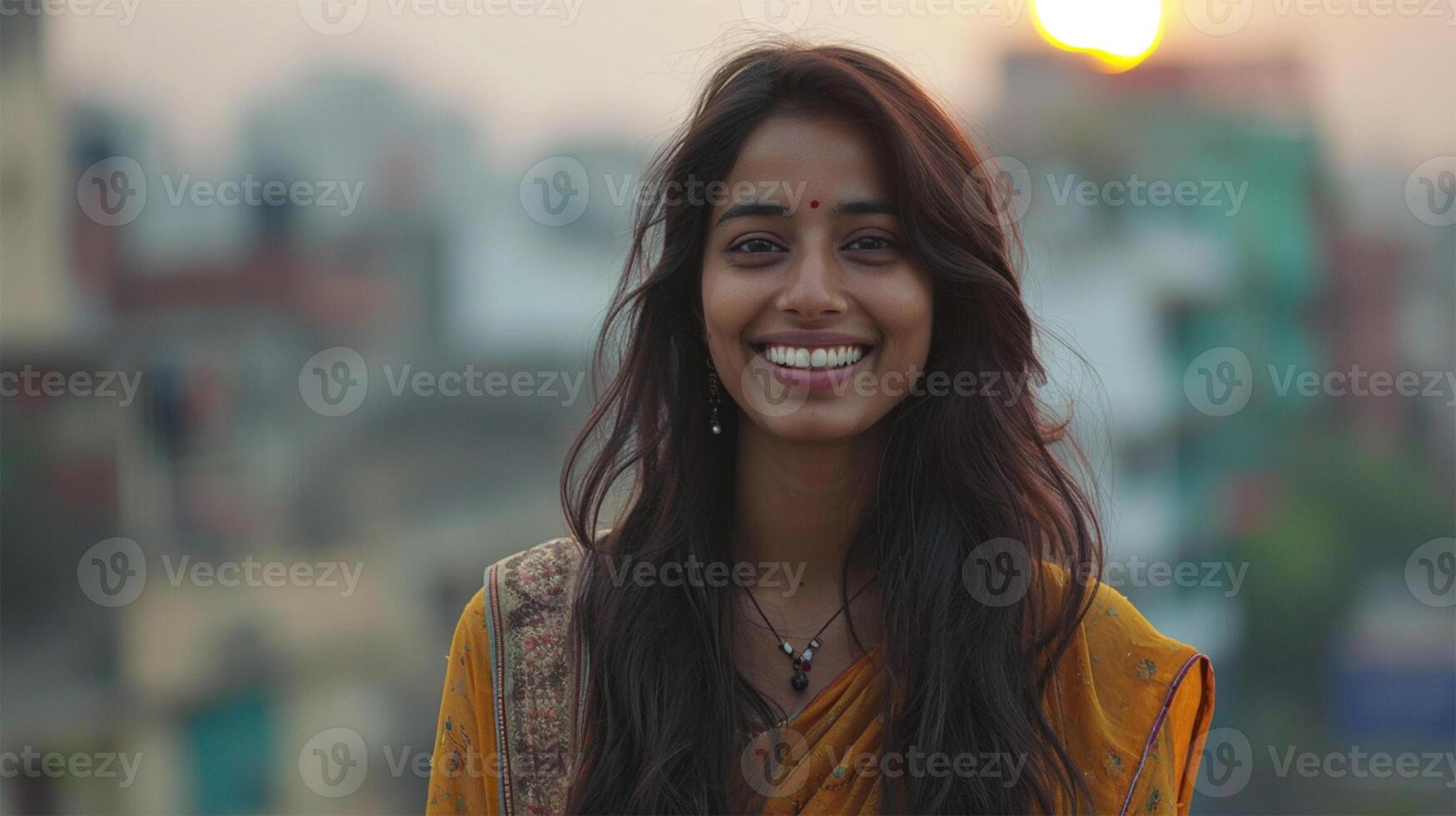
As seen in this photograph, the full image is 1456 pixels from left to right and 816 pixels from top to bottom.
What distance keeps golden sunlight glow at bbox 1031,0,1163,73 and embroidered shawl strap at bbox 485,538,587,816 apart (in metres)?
2.52

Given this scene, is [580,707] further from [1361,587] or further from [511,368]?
[1361,587]

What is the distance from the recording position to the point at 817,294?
1733 mm

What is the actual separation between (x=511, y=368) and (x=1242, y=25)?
2452 mm

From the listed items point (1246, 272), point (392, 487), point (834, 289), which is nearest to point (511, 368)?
point (392, 487)

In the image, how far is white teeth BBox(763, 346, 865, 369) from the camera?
68.9 inches

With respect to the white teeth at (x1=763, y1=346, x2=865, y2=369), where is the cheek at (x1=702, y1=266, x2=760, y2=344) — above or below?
above

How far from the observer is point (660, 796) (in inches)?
67.2

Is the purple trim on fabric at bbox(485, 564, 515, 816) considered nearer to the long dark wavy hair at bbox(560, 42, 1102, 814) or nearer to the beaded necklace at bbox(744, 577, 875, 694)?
the long dark wavy hair at bbox(560, 42, 1102, 814)

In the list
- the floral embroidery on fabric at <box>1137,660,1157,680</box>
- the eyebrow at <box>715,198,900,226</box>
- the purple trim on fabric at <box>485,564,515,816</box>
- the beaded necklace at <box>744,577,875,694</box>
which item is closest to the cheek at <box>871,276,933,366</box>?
the eyebrow at <box>715,198,900,226</box>

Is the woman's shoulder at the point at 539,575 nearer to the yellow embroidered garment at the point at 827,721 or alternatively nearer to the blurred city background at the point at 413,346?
the yellow embroidered garment at the point at 827,721

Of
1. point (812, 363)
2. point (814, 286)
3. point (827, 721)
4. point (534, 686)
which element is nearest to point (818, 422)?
point (812, 363)

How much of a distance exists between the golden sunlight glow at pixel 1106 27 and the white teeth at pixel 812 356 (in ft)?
7.45

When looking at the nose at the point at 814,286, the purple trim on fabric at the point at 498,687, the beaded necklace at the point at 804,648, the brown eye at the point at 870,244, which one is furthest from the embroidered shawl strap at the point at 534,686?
the brown eye at the point at 870,244

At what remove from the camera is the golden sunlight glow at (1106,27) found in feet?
11.9
